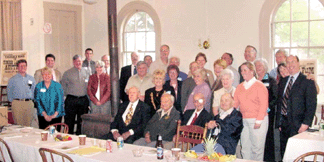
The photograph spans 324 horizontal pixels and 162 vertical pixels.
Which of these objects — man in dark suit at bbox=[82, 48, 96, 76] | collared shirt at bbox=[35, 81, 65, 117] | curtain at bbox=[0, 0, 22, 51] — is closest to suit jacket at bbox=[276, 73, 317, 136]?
collared shirt at bbox=[35, 81, 65, 117]

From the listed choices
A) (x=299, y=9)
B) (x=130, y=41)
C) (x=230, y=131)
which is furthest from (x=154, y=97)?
(x=130, y=41)

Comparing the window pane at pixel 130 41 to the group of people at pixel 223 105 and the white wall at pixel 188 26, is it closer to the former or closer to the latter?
the white wall at pixel 188 26

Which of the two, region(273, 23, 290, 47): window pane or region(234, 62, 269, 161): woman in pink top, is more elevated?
region(273, 23, 290, 47): window pane

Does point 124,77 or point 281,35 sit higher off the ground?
point 281,35

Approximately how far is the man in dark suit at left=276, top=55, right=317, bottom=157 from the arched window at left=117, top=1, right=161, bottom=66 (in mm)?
Answer: 3907

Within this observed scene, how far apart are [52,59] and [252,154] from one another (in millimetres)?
3960

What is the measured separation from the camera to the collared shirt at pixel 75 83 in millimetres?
7184

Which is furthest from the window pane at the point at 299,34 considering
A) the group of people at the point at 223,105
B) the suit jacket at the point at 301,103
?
the suit jacket at the point at 301,103

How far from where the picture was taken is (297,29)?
6562 mm

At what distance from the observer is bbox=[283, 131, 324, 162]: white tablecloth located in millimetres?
4165

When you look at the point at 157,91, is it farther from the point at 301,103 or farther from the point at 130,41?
the point at 130,41

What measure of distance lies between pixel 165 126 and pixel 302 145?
1.61m

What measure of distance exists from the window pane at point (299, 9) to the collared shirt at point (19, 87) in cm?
464

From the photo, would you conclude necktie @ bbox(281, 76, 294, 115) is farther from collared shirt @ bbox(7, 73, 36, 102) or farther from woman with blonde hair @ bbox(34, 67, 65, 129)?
collared shirt @ bbox(7, 73, 36, 102)
